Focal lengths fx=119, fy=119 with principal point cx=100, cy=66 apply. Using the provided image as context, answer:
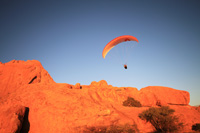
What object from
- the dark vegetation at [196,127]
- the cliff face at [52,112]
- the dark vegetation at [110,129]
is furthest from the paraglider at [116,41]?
the dark vegetation at [196,127]


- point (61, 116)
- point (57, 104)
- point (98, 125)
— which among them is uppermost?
point (57, 104)

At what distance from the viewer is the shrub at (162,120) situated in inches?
685

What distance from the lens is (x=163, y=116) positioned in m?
18.0

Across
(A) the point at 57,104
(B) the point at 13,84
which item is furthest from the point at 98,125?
(B) the point at 13,84

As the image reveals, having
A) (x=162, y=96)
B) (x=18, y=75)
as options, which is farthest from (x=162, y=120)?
(x=18, y=75)

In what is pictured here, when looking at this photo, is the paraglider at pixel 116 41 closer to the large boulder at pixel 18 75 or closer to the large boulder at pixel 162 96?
the large boulder at pixel 18 75

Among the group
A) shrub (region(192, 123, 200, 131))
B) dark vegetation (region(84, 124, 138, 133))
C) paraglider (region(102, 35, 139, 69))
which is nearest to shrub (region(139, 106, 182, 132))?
shrub (region(192, 123, 200, 131))

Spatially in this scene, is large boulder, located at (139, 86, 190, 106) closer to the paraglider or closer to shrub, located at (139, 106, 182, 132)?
shrub, located at (139, 106, 182, 132)

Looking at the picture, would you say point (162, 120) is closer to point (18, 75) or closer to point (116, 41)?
point (116, 41)

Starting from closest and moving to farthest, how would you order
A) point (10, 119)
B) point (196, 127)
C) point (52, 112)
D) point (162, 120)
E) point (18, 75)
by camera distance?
point (10, 119), point (52, 112), point (162, 120), point (196, 127), point (18, 75)

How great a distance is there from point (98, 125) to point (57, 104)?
529cm

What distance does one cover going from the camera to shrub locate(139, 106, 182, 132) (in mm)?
17398

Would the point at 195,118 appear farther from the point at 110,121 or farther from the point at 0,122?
the point at 0,122

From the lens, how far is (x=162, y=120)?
17.7 m
